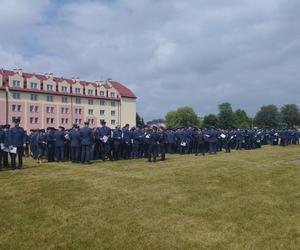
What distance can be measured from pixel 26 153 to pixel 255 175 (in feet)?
55.4

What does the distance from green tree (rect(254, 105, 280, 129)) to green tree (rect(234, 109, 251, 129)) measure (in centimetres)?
389

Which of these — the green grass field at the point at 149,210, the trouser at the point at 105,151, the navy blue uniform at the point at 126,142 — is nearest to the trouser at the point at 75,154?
the trouser at the point at 105,151

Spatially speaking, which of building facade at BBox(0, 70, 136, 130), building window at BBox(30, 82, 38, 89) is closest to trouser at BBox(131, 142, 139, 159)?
building facade at BBox(0, 70, 136, 130)

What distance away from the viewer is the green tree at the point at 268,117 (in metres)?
132

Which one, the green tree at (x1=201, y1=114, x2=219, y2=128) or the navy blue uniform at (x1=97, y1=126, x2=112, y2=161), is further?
the green tree at (x1=201, y1=114, x2=219, y2=128)

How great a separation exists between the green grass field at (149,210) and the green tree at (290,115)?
118 meters

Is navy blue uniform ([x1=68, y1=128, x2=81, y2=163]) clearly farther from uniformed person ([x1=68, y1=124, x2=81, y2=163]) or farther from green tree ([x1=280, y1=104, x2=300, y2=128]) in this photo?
green tree ([x1=280, y1=104, x2=300, y2=128])

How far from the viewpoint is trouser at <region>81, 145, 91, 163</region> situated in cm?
2172

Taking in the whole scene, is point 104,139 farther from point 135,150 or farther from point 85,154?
point 135,150

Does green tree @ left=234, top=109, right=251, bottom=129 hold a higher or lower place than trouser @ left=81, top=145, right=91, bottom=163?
higher

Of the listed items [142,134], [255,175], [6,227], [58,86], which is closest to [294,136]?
[142,134]

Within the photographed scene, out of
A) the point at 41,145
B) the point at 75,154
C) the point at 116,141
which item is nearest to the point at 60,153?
the point at 75,154

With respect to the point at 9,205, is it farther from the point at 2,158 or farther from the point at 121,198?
the point at 2,158

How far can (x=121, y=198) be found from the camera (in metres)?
12.7
